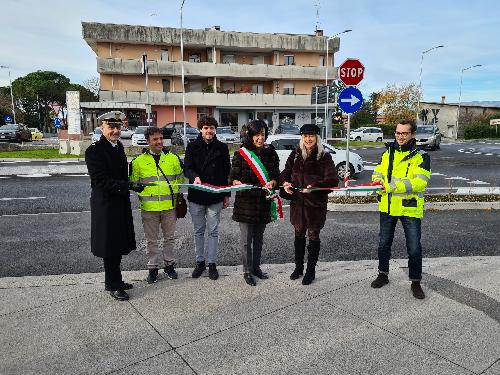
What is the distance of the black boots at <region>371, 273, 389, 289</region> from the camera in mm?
4252

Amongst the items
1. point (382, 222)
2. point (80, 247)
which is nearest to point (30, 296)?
point (80, 247)

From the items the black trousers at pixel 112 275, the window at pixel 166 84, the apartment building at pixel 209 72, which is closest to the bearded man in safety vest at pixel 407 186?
the black trousers at pixel 112 275

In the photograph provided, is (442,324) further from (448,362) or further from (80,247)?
(80,247)

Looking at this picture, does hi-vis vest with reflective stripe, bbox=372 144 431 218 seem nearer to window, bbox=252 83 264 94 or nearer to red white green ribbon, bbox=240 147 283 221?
red white green ribbon, bbox=240 147 283 221

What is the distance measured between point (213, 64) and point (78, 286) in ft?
127

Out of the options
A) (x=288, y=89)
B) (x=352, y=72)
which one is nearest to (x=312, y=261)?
(x=352, y=72)

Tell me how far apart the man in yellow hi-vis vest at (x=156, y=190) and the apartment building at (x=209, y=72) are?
35.5 metres

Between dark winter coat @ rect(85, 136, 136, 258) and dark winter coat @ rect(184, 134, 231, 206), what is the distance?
0.79m

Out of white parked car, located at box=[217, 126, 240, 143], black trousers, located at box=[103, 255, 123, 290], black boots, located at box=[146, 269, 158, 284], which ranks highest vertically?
white parked car, located at box=[217, 126, 240, 143]

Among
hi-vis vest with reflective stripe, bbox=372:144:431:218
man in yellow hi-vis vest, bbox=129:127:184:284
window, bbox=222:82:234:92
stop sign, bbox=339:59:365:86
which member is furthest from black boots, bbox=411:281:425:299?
window, bbox=222:82:234:92

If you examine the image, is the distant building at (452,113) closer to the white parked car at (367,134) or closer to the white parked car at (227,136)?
the white parked car at (367,134)

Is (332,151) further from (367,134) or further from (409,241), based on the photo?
(367,134)

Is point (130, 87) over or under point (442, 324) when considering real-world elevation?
over

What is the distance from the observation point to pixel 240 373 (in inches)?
108
